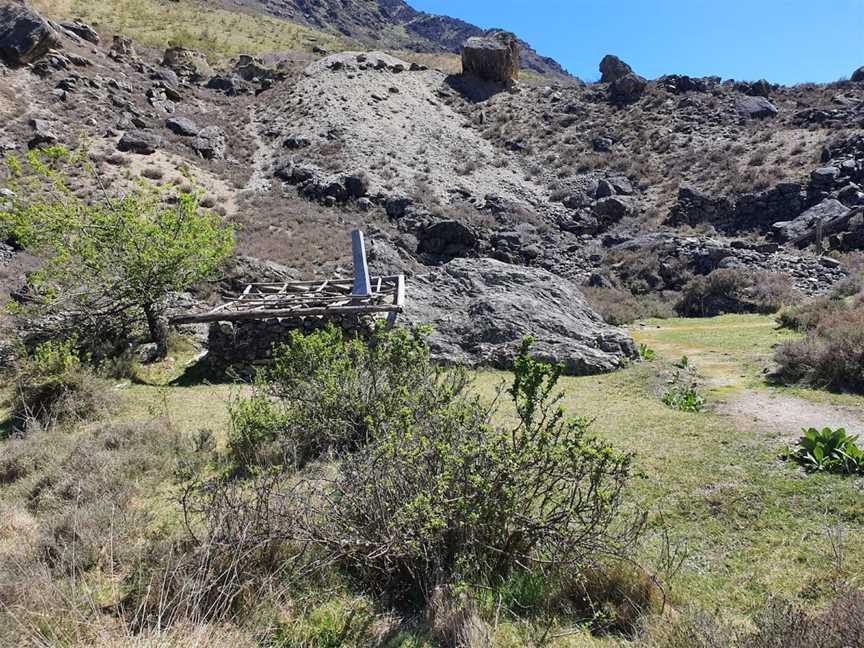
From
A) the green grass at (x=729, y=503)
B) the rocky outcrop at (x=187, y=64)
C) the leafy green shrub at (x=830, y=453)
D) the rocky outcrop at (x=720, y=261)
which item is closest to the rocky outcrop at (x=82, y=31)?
the rocky outcrop at (x=187, y=64)

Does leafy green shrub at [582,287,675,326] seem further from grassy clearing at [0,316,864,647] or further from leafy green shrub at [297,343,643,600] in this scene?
leafy green shrub at [297,343,643,600]

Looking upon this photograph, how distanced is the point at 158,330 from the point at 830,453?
1156cm

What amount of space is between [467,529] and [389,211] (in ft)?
81.0

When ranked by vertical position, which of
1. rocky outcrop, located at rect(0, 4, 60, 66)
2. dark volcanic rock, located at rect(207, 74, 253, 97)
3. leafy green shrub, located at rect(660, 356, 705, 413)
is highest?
dark volcanic rock, located at rect(207, 74, 253, 97)

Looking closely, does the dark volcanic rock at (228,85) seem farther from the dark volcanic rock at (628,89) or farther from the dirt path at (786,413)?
the dirt path at (786,413)

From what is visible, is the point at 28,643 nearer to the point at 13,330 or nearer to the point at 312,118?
the point at 13,330

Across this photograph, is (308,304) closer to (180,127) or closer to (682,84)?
(180,127)

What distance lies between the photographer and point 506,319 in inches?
434

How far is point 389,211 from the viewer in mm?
26766

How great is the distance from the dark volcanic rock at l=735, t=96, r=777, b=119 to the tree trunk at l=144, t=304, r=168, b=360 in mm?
38873

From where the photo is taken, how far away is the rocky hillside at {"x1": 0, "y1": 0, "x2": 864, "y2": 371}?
19000mm

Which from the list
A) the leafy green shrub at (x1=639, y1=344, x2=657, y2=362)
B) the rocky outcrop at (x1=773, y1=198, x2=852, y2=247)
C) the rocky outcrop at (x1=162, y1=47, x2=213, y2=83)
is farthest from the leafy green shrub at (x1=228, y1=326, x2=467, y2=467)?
the rocky outcrop at (x1=162, y1=47, x2=213, y2=83)

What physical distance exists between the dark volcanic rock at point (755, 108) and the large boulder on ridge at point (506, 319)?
31.5m

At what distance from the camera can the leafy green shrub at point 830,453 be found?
15.8 ft
